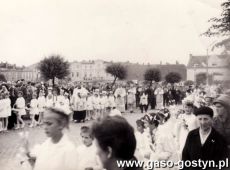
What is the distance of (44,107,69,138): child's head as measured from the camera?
1681 mm

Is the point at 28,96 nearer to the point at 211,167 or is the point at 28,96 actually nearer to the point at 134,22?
the point at 134,22

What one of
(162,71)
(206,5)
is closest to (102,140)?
(206,5)

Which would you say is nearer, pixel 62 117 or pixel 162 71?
pixel 62 117

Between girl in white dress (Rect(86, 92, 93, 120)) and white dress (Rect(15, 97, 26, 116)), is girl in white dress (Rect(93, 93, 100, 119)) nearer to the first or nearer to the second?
girl in white dress (Rect(86, 92, 93, 120))

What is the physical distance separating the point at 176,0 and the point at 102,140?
2644 millimetres

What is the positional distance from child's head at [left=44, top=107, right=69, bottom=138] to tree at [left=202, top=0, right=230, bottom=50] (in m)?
2.22

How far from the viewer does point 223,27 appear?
3518mm

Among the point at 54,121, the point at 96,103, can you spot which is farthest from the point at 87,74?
the point at 54,121

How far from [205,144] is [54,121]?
80cm

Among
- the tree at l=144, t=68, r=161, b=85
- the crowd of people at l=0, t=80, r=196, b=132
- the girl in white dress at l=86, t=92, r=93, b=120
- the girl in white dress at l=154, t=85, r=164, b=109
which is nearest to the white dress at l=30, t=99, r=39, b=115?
the crowd of people at l=0, t=80, r=196, b=132

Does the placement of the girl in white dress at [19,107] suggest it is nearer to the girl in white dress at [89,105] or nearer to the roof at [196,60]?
the girl in white dress at [89,105]

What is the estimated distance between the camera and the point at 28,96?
760 cm

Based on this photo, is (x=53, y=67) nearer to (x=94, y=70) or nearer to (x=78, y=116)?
(x=78, y=116)

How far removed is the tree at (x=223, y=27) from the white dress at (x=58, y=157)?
231 centimetres
